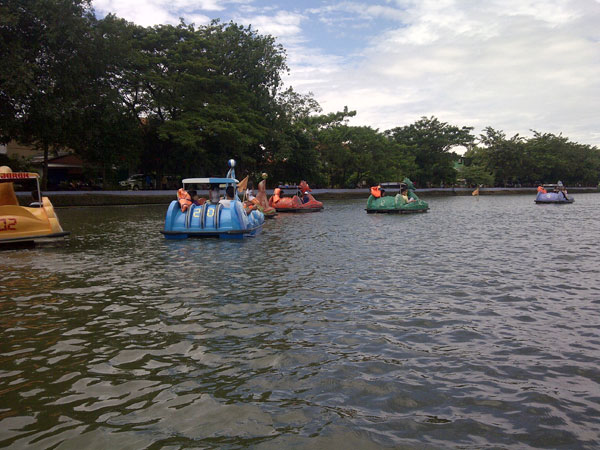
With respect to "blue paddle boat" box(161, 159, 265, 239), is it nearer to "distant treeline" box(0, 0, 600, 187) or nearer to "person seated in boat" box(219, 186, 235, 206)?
"person seated in boat" box(219, 186, 235, 206)

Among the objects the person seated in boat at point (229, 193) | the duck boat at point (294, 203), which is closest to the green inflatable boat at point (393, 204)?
the duck boat at point (294, 203)

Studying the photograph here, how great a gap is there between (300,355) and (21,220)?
1182cm

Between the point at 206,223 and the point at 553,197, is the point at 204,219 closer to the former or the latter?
the point at 206,223

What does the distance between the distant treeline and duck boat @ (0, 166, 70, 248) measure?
15527 millimetres

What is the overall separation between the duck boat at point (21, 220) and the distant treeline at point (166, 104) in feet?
50.9

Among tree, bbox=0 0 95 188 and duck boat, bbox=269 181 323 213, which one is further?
duck boat, bbox=269 181 323 213

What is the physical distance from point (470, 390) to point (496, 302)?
11.4ft

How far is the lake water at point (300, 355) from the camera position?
12.0 ft

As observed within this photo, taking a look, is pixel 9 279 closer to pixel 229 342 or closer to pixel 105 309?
pixel 105 309

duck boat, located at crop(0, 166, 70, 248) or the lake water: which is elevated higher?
duck boat, located at crop(0, 166, 70, 248)

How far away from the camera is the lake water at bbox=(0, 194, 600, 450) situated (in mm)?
3672

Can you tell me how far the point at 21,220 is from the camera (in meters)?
13.7

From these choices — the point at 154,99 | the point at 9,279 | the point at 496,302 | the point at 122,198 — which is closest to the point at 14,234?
the point at 9,279

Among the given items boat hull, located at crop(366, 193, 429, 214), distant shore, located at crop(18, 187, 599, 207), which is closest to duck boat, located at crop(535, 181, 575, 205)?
boat hull, located at crop(366, 193, 429, 214)
